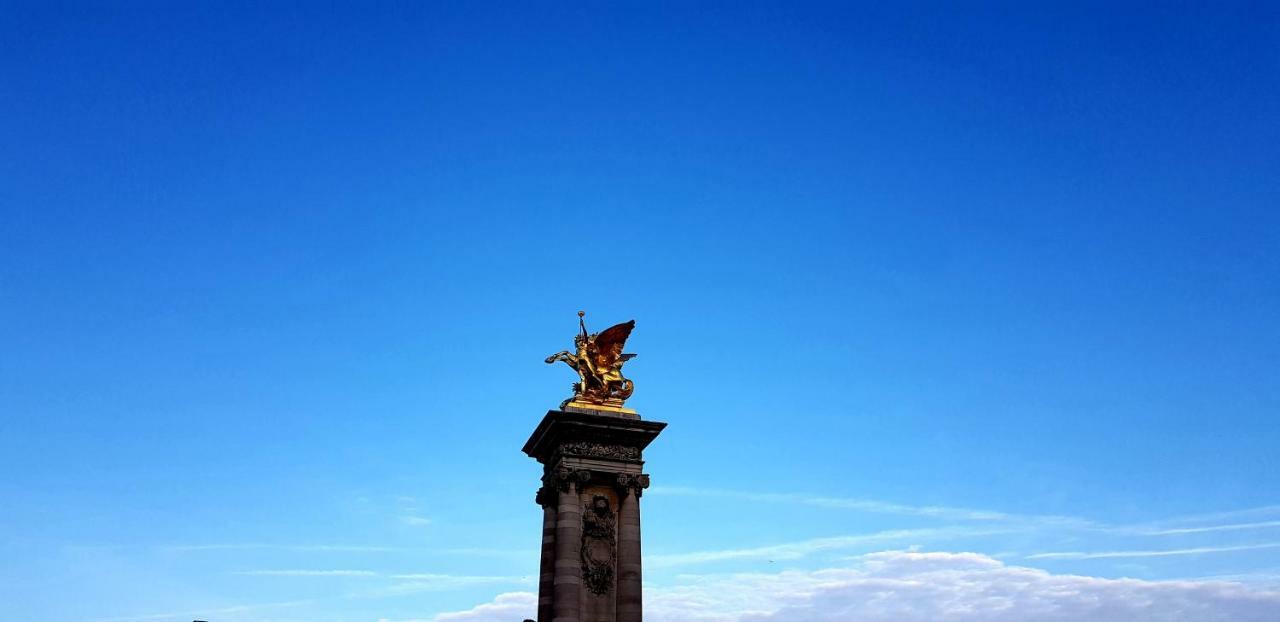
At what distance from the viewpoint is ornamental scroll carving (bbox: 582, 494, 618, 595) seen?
3756cm

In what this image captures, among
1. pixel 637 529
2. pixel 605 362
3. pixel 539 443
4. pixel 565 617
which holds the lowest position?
pixel 565 617

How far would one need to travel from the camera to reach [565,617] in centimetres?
3628

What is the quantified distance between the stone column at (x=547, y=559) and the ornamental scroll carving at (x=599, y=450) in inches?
61.8

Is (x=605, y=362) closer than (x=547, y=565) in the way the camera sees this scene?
No

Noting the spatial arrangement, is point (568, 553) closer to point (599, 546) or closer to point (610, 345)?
point (599, 546)

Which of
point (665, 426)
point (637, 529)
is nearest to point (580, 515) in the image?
point (637, 529)

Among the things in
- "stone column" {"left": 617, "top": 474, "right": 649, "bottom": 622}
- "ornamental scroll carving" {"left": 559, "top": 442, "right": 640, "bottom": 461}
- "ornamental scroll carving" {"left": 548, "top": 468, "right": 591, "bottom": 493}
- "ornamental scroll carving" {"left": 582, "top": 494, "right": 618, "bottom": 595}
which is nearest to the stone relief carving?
"ornamental scroll carving" {"left": 559, "top": 442, "right": 640, "bottom": 461}

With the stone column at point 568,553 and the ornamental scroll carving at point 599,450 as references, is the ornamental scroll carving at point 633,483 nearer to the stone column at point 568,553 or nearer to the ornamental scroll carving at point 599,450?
the ornamental scroll carving at point 599,450

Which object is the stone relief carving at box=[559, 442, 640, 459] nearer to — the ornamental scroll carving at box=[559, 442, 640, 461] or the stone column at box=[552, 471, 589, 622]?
the ornamental scroll carving at box=[559, 442, 640, 461]

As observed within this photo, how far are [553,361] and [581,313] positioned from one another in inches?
94.0

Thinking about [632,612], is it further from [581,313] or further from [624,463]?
[581,313]

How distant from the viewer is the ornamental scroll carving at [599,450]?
127ft

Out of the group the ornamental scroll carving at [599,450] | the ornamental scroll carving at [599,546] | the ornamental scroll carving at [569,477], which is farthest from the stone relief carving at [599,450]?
the ornamental scroll carving at [599,546]

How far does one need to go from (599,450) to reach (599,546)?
Answer: 3.36 m
